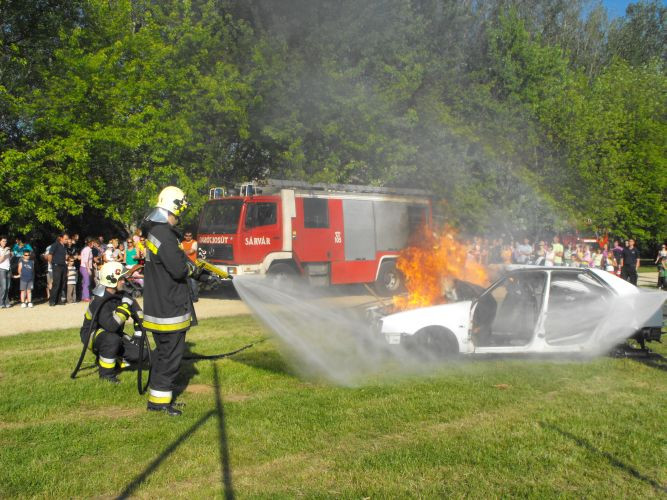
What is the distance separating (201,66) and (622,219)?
68.2 ft

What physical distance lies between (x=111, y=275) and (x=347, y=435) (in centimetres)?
361

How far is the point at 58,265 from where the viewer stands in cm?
1353

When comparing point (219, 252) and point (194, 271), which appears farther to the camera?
point (219, 252)

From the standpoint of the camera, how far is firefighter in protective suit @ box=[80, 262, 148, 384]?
21.9 feet

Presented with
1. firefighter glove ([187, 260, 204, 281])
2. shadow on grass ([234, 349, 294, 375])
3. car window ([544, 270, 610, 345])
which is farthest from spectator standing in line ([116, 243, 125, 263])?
car window ([544, 270, 610, 345])

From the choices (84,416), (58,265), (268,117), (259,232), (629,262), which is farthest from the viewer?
(268,117)

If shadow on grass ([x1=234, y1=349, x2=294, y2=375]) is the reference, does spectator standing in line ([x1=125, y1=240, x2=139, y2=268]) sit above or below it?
above

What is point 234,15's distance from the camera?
22094 millimetres

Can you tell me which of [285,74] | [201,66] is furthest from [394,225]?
[201,66]

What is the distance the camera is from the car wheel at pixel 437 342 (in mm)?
7227

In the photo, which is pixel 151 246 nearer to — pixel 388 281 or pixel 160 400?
pixel 160 400

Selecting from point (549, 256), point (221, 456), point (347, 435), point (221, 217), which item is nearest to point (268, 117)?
point (221, 217)

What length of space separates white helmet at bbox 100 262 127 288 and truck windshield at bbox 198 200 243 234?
291 inches

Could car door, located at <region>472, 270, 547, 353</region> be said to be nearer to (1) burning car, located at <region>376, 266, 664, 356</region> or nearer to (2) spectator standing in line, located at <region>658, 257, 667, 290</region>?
(1) burning car, located at <region>376, 266, 664, 356</region>
